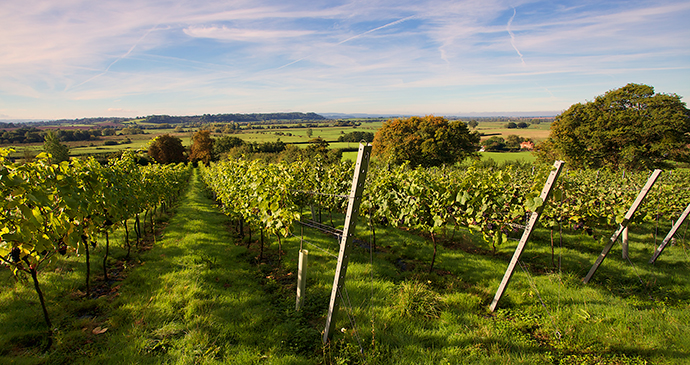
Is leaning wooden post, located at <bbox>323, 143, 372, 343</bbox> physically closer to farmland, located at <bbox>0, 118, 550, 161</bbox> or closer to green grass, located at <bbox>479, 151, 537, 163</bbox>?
farmland, located at <bbox>0, 118, 550, 161</bbox>

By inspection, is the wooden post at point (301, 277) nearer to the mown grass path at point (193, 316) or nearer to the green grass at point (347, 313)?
the green grass at point (347, 313)

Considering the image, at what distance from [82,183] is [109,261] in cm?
372

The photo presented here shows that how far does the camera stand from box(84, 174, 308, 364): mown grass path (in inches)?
144

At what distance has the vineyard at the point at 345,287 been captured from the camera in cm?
368

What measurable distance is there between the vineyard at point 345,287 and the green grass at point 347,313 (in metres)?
0.03

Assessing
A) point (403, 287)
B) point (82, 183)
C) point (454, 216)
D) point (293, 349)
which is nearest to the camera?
point (293, 349)

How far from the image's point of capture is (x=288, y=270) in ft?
22.0

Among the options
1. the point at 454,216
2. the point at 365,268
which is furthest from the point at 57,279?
the point at 454,216

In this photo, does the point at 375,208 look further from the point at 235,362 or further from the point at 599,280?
the point at 599,280

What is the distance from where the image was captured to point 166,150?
49.1 m

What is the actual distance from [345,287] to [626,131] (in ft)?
101

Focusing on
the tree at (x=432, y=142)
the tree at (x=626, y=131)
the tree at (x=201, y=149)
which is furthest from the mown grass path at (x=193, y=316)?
the tree at (x=201, y=149)

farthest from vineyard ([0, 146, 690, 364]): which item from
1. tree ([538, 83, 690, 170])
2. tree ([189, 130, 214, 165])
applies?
tree ([189, 130, 214, 165])

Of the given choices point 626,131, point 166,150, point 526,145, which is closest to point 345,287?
point 626,131
